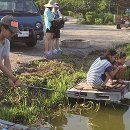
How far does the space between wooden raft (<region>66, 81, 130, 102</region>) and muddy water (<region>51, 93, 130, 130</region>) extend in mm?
211

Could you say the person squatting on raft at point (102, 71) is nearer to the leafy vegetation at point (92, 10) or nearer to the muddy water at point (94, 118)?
the muddy water at point (94, 118)

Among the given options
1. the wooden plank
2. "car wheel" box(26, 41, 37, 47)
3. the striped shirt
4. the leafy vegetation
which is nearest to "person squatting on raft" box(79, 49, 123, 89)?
the striped shirt

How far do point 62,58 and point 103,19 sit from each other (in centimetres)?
1575

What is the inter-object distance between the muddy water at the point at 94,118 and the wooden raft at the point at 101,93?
211 mm

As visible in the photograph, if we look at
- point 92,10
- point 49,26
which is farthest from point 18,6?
point 92,10

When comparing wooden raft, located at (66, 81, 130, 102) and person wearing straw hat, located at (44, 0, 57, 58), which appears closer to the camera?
wooden raft, located at (66, 81, 130, 102)

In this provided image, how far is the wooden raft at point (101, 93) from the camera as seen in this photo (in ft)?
24.6

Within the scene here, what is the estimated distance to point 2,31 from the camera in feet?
17.4

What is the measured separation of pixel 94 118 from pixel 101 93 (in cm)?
53

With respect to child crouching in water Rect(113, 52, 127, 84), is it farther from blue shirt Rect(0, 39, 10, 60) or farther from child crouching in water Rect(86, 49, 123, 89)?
blue shirt Rect(0, 39, 10, 60)

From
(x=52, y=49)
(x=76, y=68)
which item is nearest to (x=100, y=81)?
(x=76, y=68)

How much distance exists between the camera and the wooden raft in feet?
24.6

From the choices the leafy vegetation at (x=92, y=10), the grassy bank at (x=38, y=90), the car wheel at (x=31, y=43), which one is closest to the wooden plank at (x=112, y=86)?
the grassy bank at (x=38, y=90)

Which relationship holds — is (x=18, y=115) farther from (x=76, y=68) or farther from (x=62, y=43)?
(x=62, y=43)
